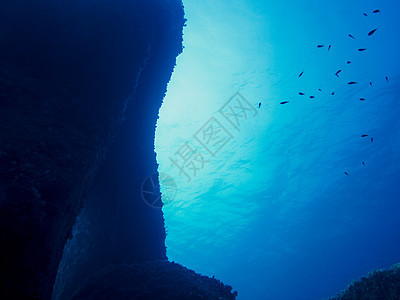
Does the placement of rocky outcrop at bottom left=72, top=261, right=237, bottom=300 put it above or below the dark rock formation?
below

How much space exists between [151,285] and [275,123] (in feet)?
75.3

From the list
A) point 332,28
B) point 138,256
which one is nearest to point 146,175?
point 138,256

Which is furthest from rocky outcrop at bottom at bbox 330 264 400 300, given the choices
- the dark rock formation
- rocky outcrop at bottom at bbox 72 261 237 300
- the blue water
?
the blue water

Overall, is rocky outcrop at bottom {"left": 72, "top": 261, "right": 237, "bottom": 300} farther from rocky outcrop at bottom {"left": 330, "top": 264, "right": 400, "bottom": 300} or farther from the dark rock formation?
rocky outcrop at bottom {"left": 330, "top": 264, "right": 400, "bottom": 300}

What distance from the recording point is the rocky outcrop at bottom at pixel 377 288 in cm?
Result: 625

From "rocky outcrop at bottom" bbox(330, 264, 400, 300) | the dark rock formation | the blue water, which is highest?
the blue water

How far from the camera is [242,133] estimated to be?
78.0 feet

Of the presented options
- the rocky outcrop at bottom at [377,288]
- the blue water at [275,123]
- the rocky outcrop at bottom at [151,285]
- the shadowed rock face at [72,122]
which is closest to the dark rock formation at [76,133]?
the shadowed rock face at [72,122]

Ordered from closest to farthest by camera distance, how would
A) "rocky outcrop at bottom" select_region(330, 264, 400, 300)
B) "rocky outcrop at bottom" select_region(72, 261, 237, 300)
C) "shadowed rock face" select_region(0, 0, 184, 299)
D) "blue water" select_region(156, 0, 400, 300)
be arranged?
"shadowed rock face" select_region(0, 0, 184, 299)
"rocky outcrop at bottom" select_region(72, 261, 237, 300)
"rocky outcrop at bottom" select_region(330, 264, 400, 300)
"blue water" select_region(156, 0, 400, 300)

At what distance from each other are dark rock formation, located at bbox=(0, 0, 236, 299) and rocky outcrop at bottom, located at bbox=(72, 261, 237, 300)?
3.91ft

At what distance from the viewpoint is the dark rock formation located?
204 cm

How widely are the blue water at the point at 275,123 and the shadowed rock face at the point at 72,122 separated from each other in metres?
11.6

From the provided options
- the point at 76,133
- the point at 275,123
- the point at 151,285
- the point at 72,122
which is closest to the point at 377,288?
the point at 151,285

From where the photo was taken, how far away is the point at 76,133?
2.98 meters
